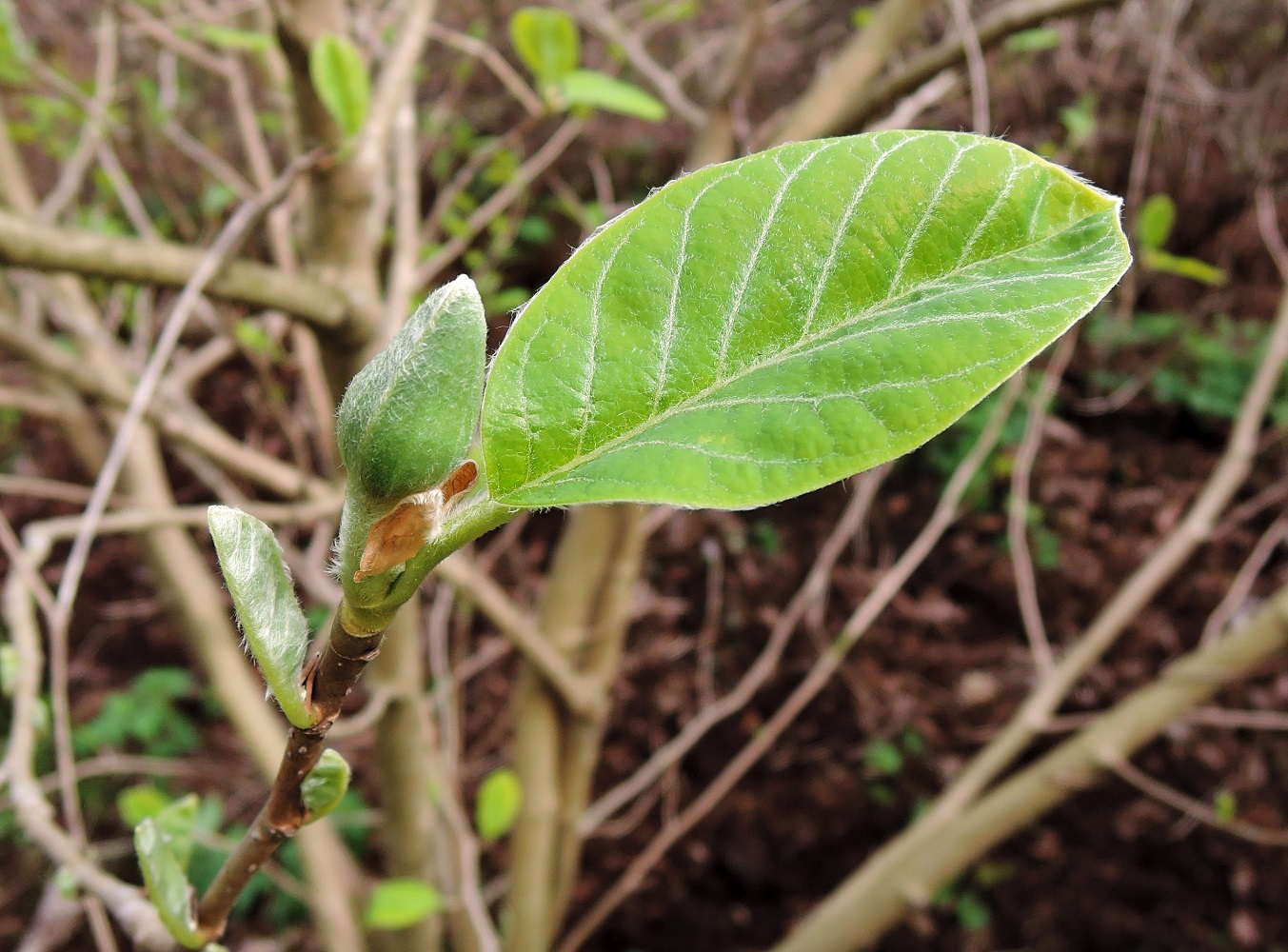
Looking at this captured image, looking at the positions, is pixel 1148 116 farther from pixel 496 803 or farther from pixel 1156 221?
pixel 496 803

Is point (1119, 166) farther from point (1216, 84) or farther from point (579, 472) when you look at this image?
point (579, 472)

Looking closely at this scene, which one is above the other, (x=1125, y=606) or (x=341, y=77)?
(x=341, y=77)

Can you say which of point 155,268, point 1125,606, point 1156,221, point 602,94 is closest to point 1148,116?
point 1156,221

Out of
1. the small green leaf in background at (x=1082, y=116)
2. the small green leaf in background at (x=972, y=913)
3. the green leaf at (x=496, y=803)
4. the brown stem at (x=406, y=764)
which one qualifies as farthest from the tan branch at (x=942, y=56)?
the small green leaf in background at (x=972, y=913)

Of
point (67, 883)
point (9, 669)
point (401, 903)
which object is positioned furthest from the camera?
point (401, 903)

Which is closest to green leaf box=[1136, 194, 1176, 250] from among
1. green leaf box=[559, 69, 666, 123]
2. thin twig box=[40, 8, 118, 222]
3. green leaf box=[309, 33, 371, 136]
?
green leaf box=[559, 69, 666, 123]

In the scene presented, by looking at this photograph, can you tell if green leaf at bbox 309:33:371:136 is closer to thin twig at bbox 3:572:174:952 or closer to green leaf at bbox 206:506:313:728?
thin twig at bbox 3:572:174:952
